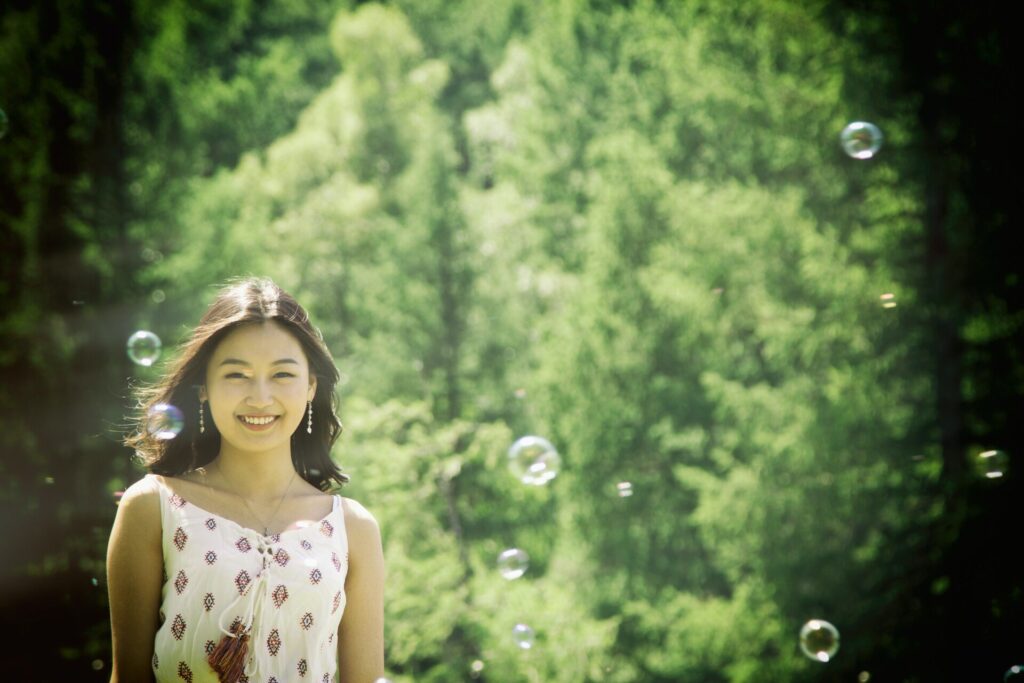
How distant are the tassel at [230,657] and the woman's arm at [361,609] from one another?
247mm

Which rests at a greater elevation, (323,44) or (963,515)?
(323,44)

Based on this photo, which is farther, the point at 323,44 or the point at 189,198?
the point at 323,44

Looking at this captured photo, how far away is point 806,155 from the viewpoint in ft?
29.1

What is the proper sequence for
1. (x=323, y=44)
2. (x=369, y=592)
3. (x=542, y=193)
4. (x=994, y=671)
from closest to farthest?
(x=369, y=592) < (x=994, y=671) < (x=542, y=193) < (x=323, y=44)

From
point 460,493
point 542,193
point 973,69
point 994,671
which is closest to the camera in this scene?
point 994,671

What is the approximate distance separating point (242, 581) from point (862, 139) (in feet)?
17.6

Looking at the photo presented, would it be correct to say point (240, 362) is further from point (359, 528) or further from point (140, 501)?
point (359, 528)

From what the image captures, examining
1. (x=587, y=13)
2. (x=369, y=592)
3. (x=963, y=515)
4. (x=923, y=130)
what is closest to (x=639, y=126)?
(x=587, y=13)

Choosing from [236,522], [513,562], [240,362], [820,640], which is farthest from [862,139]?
[236,522]

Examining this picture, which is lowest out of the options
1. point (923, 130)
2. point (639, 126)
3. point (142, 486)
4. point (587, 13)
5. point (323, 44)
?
point (142, 486)

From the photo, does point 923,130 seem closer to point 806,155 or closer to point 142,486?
point 806,155

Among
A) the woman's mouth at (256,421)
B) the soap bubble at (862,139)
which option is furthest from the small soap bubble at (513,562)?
the soap bubble at (862,139)

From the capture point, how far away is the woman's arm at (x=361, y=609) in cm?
196

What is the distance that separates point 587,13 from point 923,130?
491cm
